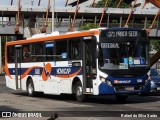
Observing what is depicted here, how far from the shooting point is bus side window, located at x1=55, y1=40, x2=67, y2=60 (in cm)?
2209

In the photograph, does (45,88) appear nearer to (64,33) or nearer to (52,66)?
(52,66)

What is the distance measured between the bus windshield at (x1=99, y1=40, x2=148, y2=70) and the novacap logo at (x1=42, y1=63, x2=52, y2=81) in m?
4.46

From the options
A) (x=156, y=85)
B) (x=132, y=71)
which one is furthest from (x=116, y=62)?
(x=156, y=85)

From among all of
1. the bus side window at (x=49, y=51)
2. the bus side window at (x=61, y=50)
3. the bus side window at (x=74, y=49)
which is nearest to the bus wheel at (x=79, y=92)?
the bus side window at (x=74, y=49)

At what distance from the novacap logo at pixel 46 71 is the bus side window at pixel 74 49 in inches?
90.4

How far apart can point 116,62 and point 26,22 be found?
2341 inches

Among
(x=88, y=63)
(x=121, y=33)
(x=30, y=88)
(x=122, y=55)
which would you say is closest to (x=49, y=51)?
(x=30, y=88)

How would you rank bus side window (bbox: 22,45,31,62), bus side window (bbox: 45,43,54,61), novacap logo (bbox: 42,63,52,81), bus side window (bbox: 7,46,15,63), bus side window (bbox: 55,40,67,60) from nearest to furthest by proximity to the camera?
bus side window (bbox: 55,40,67,60), bus side window (bbox: 45,43,54,61), novacap logo (bbox: 42,63,52,81), bus side window (bbox: 22,45,31,62), bus side window (bbox: 7,46,15,63)

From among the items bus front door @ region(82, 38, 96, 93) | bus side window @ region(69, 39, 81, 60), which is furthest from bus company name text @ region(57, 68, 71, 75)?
bus front door @ region(82, 38, 96, 93)

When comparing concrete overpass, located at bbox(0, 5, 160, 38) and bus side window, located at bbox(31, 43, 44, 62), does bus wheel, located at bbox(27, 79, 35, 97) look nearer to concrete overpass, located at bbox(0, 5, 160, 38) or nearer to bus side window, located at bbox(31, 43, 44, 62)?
bus side window, located at bbox(31, 43, 44, 62)

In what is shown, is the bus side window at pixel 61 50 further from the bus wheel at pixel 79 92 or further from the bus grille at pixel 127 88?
the bus grille at pixel 127 88

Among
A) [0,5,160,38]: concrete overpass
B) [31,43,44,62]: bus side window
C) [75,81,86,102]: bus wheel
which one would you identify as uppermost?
[31,43,44,62]: bus side window

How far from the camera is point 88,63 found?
20.4m

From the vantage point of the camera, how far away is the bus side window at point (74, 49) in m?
21.0
